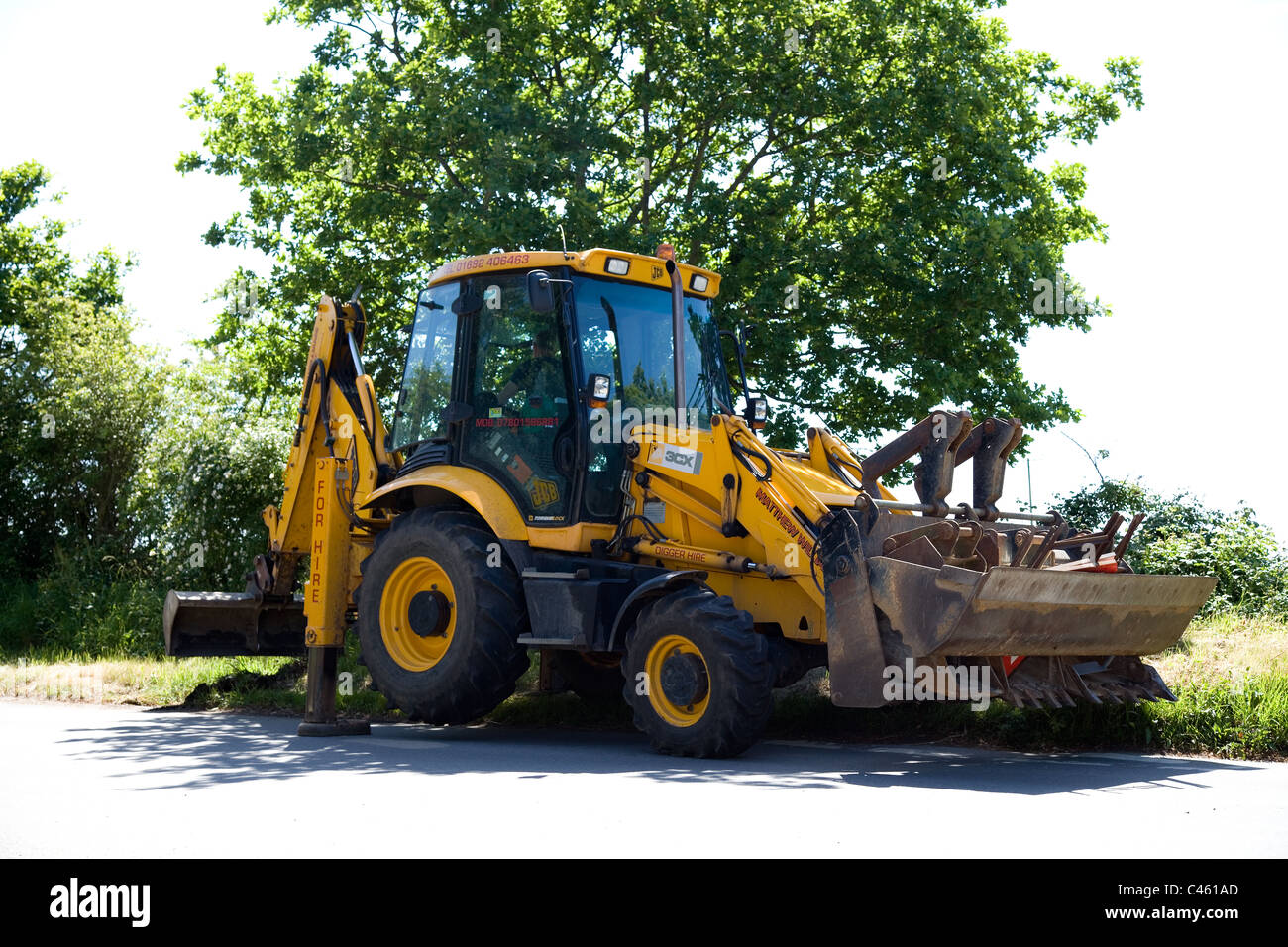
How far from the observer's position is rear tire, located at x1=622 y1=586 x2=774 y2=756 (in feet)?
29.7

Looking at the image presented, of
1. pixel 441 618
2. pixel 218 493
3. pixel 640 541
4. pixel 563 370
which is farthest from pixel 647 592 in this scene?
pixel 218 493

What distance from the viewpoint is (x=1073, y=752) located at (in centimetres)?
973

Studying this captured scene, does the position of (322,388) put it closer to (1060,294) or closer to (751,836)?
(751,836)

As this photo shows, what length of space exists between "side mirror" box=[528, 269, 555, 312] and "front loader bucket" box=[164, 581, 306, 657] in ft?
16.0

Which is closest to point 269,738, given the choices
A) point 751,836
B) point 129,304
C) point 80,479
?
point 751,836

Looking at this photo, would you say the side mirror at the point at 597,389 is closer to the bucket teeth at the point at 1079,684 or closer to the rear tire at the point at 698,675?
the rear tire at the point at 698,675

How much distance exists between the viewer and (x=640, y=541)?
1053cm

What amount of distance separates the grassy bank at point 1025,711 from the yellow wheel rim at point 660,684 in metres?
2.12

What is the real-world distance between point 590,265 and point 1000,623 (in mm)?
4317

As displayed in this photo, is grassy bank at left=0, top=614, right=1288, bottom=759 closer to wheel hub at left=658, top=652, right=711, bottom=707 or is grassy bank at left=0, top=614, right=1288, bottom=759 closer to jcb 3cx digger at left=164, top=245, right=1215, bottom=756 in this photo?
jcb 3cx digger at left=164, top=245, right=1215, bottom=756

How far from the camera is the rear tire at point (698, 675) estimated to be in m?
9.05

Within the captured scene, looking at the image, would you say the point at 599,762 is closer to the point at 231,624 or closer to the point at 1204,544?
the point at 231,624

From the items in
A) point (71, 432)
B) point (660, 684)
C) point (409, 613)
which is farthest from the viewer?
point (71, 432)

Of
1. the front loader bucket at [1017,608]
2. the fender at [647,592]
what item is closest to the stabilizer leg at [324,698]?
the fender at [647,592]
